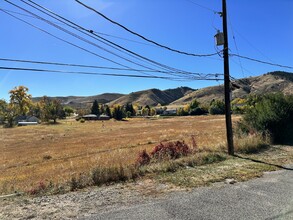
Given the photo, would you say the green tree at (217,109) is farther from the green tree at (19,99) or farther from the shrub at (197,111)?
the green tree at (19,99)

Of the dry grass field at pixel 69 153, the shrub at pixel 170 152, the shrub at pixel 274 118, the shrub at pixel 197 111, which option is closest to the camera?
the shrub at pixel 170 152

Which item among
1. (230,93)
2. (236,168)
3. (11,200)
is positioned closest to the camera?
(11,200)

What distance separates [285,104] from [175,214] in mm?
15525

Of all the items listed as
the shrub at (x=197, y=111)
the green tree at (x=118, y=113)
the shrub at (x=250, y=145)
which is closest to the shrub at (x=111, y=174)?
the shrub at (x=250, y=145)

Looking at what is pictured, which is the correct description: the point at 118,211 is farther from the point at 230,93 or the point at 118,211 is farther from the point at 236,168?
the point at 230,93

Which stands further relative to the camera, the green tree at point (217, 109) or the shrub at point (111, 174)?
the green tree at point (217, 109)

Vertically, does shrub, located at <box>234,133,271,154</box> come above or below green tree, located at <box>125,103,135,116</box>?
below

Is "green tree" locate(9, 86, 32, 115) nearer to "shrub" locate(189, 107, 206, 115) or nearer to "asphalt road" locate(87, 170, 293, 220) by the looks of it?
"shrub" locate(189, 107, 206, 115)

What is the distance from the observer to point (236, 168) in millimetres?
10406

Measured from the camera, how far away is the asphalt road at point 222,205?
5855 mm

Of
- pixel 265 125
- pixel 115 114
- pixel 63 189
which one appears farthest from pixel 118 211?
pixel 115 114

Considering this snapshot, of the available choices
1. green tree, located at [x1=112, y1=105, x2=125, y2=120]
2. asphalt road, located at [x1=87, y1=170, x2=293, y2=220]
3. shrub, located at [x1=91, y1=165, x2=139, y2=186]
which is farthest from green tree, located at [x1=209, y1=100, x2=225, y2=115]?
asphalt road, located at [x1=87, y1=170, x2=293, y2=220]

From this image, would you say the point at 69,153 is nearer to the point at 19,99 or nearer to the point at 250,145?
the point at 250,145

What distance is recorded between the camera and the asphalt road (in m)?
5.86
